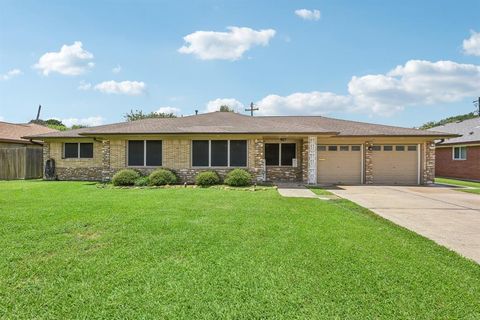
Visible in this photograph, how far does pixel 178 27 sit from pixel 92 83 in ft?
35.3

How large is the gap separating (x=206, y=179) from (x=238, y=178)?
1.50 meters

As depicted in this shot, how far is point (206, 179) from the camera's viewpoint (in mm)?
14055

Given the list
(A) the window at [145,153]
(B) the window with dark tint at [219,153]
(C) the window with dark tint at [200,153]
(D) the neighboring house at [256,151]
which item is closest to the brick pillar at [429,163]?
(D) the neighboring house at [256,151]

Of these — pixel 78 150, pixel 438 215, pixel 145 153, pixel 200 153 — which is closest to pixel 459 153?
pixel 438 215

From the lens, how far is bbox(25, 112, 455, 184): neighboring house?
15094 millimetres

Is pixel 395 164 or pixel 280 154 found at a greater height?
pixel 280 154

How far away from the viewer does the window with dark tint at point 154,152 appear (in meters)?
15.6

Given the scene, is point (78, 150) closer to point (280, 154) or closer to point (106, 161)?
point (106, 161)

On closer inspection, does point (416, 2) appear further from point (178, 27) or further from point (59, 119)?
point (59, 119)

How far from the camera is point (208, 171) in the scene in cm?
1480

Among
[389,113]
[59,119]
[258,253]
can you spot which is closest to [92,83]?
[258,253]

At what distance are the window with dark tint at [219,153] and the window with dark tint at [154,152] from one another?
2700 millimetres

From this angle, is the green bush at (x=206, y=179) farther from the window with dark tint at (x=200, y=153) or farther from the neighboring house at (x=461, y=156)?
the neighboring house at (x=461, y=156)

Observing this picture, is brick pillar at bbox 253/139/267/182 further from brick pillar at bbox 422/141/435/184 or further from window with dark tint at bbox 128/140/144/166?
brick pillar at bbox 422/141/435/184
